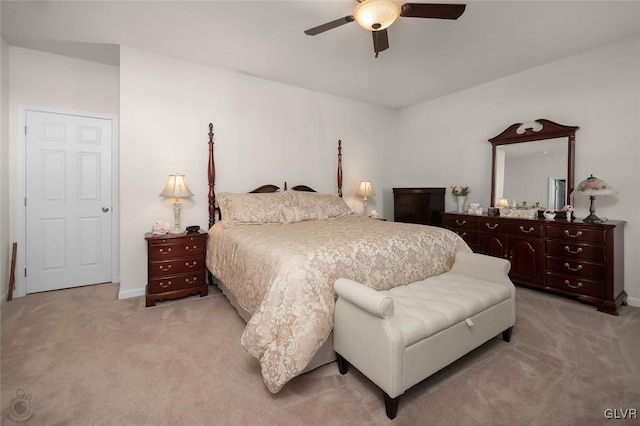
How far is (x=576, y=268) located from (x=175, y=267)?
13.9 feet

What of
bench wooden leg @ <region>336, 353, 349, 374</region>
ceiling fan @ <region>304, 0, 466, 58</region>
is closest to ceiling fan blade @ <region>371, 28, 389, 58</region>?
ceiling fan @ <region>304, 0, 466, 58</region>

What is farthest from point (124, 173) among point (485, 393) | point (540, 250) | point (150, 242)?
point (540, 250)

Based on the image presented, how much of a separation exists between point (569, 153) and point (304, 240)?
340cm

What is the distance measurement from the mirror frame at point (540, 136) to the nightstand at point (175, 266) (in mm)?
3998

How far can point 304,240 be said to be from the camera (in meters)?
2.24

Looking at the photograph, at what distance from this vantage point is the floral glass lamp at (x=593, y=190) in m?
2.88

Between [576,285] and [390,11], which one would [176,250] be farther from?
[576,285]

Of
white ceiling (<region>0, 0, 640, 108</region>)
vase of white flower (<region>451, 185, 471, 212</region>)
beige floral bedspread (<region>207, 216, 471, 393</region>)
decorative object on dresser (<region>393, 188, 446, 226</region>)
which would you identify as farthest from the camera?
decorative object on dresser (<region>393, 188, 446, 226</region>)

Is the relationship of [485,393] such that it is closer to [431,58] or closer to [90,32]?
[431,58]

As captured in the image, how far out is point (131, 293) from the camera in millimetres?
3207

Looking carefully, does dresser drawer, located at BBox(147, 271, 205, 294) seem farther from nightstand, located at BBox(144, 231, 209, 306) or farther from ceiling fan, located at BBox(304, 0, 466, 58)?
ceiling fan, located at BBox(304, 0, 466, 58)

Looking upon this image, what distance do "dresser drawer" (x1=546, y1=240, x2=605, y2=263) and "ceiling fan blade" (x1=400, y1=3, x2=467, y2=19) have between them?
8.50ft

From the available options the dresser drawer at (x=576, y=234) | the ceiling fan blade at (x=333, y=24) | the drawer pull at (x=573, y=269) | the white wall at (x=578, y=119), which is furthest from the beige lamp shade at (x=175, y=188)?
the drawer pull at (x=573, y=269)

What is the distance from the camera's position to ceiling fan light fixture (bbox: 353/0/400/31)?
6.34 ft
